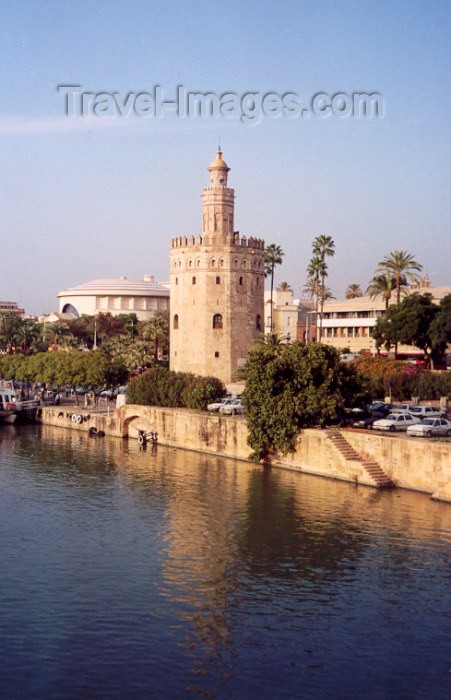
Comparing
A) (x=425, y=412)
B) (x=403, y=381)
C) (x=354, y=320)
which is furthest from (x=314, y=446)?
(x=354, y=320)

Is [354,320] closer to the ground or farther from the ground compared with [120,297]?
closer to the ground

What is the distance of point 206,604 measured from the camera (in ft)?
84.4

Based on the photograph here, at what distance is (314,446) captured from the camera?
4506cm

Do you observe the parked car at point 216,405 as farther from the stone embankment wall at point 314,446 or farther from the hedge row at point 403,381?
the hedge row at point 403,381

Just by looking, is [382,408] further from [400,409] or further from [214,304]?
[214,304]

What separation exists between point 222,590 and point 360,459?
17332mm

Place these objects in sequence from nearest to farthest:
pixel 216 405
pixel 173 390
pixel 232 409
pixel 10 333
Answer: pixel 232 409 → pixel 216 405 → pixel 173 390 → pixel 10 333

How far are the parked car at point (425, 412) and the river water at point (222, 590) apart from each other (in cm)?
973

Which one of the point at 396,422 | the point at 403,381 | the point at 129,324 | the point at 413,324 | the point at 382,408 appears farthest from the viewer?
the point at 129,324

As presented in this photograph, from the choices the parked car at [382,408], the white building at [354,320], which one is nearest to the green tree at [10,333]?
the white building at [354,320]

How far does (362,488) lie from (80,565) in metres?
16.5

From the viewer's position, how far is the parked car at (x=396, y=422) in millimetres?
46875

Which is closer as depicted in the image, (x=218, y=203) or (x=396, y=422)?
(x=396, y=422)

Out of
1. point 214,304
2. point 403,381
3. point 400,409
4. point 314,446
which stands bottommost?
point 314,446
